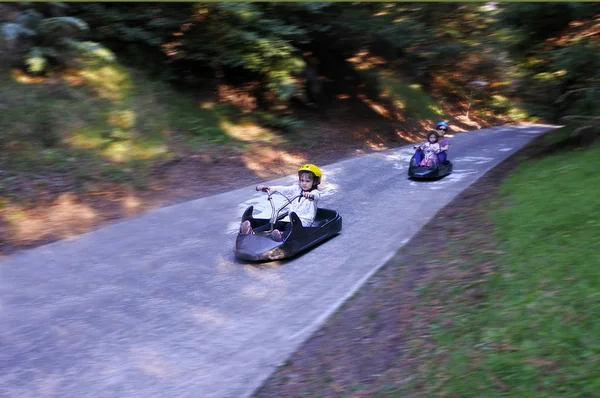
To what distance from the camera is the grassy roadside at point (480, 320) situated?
443 centimetres

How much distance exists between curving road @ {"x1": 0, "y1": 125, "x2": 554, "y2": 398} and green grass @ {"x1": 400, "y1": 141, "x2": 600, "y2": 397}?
173 centimetres

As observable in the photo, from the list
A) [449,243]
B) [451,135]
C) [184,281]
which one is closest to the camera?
[184,281]

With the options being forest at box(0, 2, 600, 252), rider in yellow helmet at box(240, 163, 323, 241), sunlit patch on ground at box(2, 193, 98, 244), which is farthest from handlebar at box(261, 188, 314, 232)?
sunlit patch on ground at box(2, 193, 98, 244)

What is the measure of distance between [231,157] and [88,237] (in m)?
5.91

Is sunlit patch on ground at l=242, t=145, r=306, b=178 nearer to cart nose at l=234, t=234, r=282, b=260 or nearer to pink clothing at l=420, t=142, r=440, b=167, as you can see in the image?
pink clothing at l=420, t=142, r=440, b=167

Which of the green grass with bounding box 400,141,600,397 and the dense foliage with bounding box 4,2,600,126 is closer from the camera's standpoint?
the green grass with bounding box 400,141,600,397

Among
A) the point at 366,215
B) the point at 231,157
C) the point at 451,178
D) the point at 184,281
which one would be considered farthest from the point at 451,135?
the point at 184,281

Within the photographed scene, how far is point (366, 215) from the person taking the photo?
36.6ft

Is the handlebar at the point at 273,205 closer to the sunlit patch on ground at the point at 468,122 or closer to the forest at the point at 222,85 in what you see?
the forest at the point at 222,85

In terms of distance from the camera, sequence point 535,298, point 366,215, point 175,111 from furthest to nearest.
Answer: point 175,111 < point 366,215 < point 535,298

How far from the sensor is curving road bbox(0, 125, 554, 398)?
18.1ft

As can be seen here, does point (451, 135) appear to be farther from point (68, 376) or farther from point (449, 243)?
point (68, 376)

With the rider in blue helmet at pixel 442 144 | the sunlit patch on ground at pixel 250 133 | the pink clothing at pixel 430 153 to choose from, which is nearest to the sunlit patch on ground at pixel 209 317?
the pink clothing at pixel 430 153

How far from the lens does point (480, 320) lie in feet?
17.4
